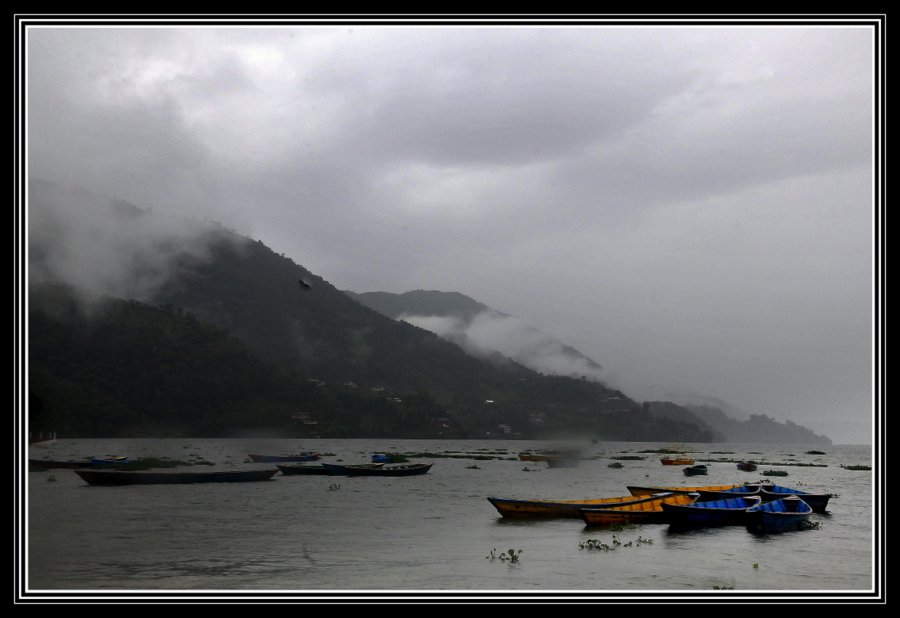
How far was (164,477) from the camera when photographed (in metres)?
54.6

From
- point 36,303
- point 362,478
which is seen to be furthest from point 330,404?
point 362,478

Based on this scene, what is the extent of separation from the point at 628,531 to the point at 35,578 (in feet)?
73.4

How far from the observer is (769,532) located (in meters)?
31.1

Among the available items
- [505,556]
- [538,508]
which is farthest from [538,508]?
[505,556]

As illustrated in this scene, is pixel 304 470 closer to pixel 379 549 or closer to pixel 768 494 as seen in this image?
pixel 768 494

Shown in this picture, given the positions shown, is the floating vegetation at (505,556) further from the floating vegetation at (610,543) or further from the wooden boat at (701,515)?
the wooden boat at (701,515)

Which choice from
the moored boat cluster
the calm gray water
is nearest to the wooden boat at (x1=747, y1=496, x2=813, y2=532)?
the moored boat cluster

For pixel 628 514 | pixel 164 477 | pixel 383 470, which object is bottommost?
pixel 383 470

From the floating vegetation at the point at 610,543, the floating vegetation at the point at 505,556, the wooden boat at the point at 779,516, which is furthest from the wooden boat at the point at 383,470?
the floating vegetation at the point at 505,556

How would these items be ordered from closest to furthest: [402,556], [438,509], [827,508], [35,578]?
[35,578] → [402,556] → [438,509] → [827,508]

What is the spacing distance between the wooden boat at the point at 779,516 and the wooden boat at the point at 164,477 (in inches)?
1563

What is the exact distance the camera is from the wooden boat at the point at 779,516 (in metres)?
30.9

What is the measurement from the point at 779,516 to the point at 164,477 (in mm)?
43399

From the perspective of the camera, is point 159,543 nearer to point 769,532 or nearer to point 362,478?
point 769,532
